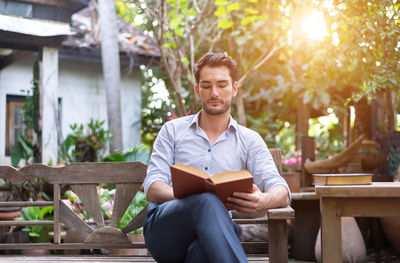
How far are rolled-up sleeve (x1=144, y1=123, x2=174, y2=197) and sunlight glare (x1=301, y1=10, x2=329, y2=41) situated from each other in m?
3.26

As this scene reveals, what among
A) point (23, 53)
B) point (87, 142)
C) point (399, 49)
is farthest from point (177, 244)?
point (23, 53)

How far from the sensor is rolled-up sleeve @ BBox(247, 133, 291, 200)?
116 inches

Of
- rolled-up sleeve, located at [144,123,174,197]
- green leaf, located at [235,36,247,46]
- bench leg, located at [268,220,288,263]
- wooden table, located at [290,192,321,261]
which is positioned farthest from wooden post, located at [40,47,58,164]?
bench leg, located at [268,220,288,263]

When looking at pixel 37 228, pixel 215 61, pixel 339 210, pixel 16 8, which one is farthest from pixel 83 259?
pixel 16 8

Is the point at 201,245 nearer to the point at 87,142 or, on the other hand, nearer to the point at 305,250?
the point at 305,250

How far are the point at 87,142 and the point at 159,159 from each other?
557cm

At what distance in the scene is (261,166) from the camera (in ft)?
9.96


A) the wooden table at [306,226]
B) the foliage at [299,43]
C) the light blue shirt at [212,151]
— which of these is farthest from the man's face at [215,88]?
the wooden table at [306,226]

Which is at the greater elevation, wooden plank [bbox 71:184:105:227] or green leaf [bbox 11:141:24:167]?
green leaf [bbox 11:141:24:167]

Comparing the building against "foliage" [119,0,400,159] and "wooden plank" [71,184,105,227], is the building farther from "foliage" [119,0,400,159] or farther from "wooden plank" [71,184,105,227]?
"wooden plank" [71,184,105,227]

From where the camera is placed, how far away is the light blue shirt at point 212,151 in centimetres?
303

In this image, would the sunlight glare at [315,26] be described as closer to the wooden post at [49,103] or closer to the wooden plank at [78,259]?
the wooden plank at [78,259]

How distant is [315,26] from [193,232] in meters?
4.17

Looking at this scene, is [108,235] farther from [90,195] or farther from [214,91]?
[214,91]
